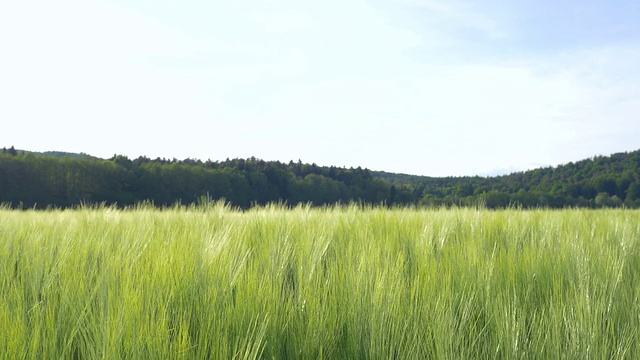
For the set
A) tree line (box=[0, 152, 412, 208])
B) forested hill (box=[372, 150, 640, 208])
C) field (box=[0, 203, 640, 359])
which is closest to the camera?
field (box=[0, 203, 640, 359])

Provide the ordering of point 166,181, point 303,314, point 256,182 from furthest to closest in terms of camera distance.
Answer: point 256,182 < point 166,181 < point 303,314

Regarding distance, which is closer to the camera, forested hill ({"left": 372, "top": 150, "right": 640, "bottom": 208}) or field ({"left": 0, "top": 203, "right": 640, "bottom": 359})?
field ({"left": 0, "top": 203, "right": 640, "bottom": 359})

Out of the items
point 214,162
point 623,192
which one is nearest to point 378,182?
point 214,162

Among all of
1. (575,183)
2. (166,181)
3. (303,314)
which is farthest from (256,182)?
(303,314)

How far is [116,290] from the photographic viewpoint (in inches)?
46.9

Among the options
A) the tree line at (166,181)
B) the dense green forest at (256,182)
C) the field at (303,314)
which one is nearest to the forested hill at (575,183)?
the dense green forest at (256,182)

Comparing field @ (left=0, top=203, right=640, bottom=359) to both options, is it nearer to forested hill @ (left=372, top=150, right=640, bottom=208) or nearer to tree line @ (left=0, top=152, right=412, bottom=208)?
tree line @ (left=0, top=152, right=412, bottom=208)

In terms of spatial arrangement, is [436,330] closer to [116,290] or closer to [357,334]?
[357,334]

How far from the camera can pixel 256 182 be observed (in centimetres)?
6981

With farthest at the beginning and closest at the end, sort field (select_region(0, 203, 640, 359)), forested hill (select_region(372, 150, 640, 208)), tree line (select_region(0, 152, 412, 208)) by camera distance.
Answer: forested hill (select_region(372, 150, 640, 208)) → tree line (select_region(0, 152, 412, 208)) → field (select_region(0, 203, 640, 359))

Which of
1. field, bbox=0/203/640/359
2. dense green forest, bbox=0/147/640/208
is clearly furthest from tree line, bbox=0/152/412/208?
field, bbox=0/203/640/359

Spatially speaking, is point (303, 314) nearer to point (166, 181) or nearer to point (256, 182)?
point (166, 181)

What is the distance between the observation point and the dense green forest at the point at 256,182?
1917 inches

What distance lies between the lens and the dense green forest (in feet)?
160
